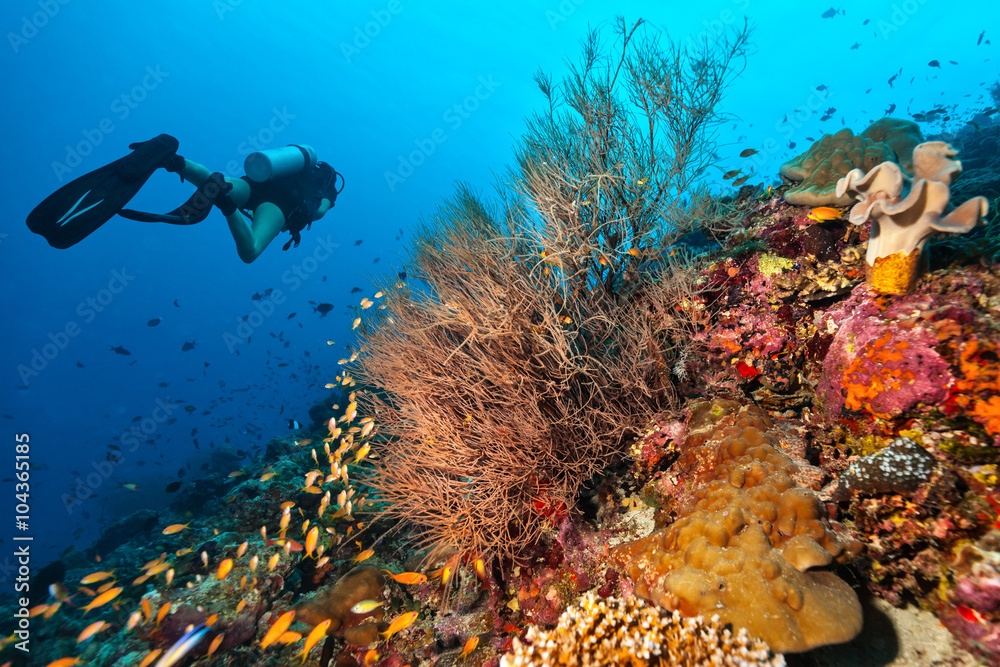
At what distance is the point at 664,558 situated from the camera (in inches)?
96.2

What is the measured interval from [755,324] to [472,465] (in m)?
2.94

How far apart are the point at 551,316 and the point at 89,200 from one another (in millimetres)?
7664

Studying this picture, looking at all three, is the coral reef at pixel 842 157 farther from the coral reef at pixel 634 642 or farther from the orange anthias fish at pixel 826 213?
the coral reef at pixel 634 642

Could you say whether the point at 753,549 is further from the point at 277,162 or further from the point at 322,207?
the point at 322,207

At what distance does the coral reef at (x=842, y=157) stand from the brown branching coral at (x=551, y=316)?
0.94 m

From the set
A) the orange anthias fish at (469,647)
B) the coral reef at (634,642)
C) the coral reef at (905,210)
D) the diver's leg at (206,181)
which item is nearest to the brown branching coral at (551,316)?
the orange anthias fish at (469,647)

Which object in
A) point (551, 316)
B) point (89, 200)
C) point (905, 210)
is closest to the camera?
point (905, 210)

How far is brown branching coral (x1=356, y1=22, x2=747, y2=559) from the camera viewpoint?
3.37 meters

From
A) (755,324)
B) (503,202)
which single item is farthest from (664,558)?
(503,202)

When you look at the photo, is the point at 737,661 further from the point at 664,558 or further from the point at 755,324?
the point at 755,324

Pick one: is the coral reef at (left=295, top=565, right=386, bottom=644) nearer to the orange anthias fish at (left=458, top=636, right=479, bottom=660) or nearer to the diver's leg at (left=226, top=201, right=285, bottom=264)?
the orange anthias fish at (left=458, top=636, right=479, bottom=660)

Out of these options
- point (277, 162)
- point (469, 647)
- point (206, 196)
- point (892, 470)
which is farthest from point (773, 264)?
point (277, 162)

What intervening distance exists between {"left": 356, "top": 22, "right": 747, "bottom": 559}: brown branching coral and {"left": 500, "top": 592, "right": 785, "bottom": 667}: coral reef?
3.45 feet

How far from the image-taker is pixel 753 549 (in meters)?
2.13
